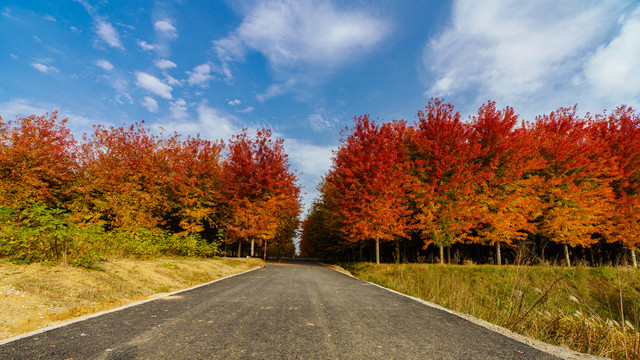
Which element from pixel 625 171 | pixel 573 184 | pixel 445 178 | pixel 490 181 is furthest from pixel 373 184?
pixel 625 171

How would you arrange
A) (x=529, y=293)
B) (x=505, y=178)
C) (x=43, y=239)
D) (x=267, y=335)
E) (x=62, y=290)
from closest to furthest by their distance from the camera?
(x=267, y=335)
(x=62, y=290)
(x=43, y=239)
(x=529, y=293)
(x=505, y=178)

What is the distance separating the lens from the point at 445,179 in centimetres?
1706

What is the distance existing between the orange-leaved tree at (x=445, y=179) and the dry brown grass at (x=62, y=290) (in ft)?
46.1

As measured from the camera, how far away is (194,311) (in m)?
4.55

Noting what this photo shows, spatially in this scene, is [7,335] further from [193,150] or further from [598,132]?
[598,132]

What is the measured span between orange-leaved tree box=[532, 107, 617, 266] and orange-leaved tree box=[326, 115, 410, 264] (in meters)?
9.40

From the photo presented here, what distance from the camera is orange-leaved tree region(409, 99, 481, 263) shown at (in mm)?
15961

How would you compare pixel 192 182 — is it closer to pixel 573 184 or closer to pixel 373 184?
pixel 373 184

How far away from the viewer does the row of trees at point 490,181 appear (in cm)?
1612

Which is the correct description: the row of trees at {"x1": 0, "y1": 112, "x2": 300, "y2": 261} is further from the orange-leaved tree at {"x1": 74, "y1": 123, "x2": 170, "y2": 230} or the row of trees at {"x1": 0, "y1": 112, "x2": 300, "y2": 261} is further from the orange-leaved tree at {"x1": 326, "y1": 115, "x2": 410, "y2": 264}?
the orange-leaved tree at {"x1": 326, "y1": 115, "x2": 410, "y2": 264}

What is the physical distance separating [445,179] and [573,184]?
8752 mm

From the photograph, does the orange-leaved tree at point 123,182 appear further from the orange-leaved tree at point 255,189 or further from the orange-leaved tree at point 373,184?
the orange-leaved tree at point 373,184

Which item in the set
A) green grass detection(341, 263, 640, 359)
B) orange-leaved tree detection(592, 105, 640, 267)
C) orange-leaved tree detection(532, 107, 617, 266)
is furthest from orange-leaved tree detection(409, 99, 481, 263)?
orange-leaved tree detection(592, 105, 640, 267)

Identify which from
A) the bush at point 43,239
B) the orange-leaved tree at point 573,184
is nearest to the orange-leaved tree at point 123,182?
the bush at point 43,239
